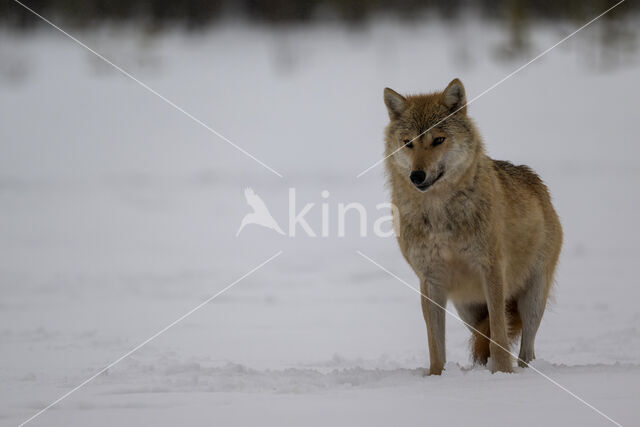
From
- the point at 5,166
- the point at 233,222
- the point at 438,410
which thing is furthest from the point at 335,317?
the point at 5,166

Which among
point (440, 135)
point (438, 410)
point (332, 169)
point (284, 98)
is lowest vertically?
point (438, 410)

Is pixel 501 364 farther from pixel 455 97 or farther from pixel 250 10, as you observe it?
pixel 250 10

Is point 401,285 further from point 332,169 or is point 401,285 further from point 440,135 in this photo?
point 332,169

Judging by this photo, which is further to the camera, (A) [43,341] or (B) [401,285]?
(B) [401,285]

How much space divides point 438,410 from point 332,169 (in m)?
17.9

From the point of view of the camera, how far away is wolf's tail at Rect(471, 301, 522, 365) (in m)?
5.69

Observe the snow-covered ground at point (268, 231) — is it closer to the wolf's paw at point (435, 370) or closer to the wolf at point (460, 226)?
the wolf's paw at point (435, 370)

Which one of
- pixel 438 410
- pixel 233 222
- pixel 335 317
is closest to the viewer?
pixel 438 410

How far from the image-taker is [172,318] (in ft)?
25.7

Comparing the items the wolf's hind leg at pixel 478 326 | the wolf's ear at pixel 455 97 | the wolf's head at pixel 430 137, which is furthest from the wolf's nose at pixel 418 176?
the wolf's hind leg at pixel 478 326

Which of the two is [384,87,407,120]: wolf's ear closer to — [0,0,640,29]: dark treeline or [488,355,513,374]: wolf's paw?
[488,355,513,374]: wolf's paw

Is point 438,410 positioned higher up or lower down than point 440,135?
lower down

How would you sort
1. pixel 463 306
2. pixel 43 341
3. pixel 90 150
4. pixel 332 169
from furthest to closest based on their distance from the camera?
pixel 90 150 → pixel 332 169 → pixel 43 341 → pixel 463 306

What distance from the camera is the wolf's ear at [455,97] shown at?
18.5 feet
